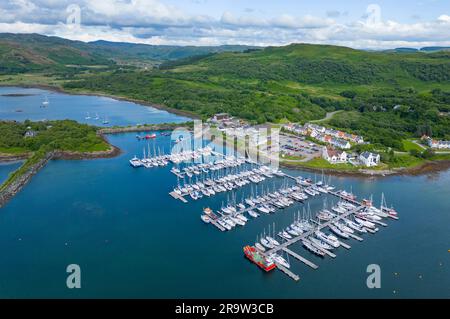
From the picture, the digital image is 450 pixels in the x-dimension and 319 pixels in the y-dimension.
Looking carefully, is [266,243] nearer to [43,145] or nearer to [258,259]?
[258,259]

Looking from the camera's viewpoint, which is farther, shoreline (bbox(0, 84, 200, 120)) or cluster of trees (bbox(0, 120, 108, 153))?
shoreline (bbox(0, 84, 200, 120))

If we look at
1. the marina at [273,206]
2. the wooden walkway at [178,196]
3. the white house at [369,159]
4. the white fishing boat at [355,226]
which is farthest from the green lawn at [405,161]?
the wooden walkway at [178,196]

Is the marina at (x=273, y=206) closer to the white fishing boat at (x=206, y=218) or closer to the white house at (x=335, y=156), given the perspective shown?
the white fishing boat at (x=206, y=218)

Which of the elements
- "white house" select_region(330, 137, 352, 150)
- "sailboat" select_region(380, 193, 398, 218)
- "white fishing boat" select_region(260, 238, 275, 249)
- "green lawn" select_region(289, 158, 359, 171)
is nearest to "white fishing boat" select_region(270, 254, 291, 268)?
"white fishing boat" select_region(260, 238, 275, 249)

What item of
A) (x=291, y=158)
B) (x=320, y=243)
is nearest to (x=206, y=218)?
(x=320, y=243)

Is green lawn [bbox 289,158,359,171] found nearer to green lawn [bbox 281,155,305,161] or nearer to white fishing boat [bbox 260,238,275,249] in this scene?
green lawn [bbox 281,155,305,161]

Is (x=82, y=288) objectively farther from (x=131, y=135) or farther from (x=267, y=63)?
(x=267, y=63)

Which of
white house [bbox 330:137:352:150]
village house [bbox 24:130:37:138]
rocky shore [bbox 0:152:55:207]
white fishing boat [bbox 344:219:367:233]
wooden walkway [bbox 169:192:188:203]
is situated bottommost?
white fishing boat [bbox 344:219:367:233]

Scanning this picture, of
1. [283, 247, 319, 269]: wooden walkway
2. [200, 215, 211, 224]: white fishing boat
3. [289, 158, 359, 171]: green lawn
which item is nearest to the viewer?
[283, 247, 319, 269]: wooden walkway
